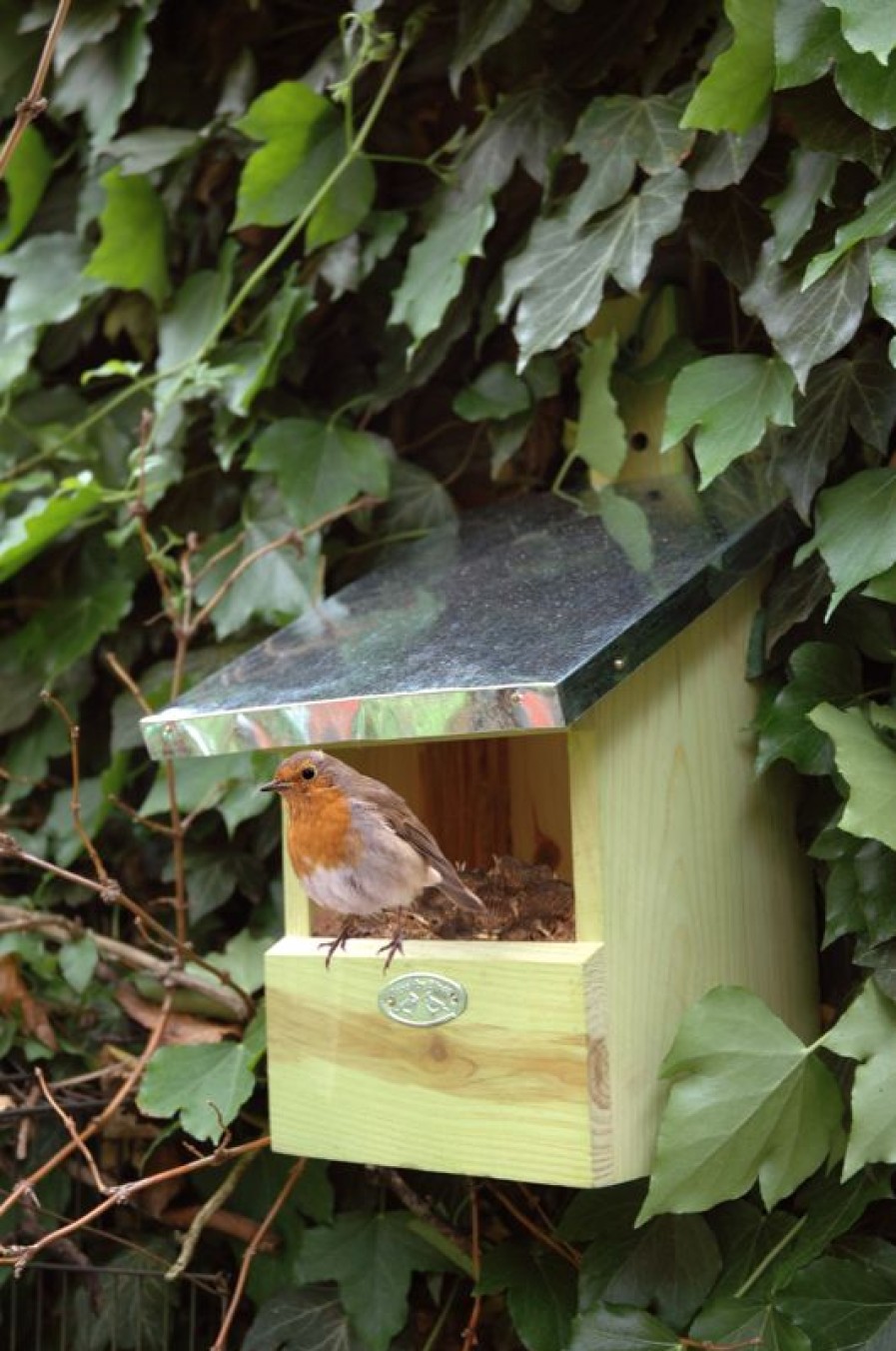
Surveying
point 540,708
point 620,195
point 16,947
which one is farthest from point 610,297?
point 16,947

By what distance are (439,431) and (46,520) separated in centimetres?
46

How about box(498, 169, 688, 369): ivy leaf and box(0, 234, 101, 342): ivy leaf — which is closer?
box(498, 169, 688, 369): ivy leaf

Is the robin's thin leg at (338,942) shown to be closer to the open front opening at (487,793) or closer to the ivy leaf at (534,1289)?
the open front opening at (487,793)

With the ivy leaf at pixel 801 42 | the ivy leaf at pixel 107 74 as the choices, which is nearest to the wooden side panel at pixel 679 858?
the ivy leaf at pixel 801 42

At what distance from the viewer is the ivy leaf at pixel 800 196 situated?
4.57ft

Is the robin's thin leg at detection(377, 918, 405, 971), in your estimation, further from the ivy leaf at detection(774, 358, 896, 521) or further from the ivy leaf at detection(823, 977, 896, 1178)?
the ivy leaf at detection(774, 358, 896, 521)

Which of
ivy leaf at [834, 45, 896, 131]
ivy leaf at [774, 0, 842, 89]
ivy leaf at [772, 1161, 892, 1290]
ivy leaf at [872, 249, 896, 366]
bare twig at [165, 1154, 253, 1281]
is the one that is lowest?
bare twig at [165, 1154, 253, 1281]

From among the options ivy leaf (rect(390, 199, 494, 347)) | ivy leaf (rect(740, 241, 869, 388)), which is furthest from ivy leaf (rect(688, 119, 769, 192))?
ivy leaf (rect(390, 199, 494, 347))

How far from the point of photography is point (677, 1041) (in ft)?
4.17

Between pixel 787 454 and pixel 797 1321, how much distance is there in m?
0.72

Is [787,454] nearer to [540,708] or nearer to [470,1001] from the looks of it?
[540,708]

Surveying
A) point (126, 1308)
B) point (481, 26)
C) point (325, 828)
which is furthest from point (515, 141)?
point (126, 1308)

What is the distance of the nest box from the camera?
3.99 feet

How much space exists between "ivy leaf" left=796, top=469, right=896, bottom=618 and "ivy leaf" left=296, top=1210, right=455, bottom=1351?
0.77m
